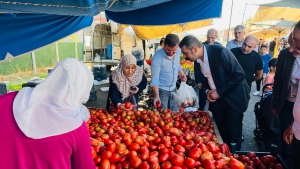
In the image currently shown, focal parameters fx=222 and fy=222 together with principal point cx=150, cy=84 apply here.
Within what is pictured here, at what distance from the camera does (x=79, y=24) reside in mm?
3775

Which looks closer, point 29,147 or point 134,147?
point 29,147

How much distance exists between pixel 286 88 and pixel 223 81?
0.70 m

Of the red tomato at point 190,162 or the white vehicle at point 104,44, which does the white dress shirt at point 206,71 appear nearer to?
the red tomato at point 190,162

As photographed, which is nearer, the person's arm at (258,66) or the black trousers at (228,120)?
the black trousers at (228,120)

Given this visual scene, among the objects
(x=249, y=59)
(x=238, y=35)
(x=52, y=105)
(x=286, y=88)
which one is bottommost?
(x=286, y=88)

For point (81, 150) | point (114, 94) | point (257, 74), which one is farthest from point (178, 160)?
point (257, 74)

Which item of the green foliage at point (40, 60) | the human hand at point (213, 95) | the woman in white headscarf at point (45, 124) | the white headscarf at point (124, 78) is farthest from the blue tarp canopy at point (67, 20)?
the green foliage at point (40, 60)

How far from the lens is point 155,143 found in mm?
2219

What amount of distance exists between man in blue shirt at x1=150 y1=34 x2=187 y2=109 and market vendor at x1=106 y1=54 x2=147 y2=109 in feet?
0.90

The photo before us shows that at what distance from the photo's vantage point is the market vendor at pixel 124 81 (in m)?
3.28

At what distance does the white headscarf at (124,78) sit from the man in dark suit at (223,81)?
0.85 meters

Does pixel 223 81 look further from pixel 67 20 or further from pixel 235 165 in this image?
pixel 67 20

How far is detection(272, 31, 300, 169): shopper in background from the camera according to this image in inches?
94.5

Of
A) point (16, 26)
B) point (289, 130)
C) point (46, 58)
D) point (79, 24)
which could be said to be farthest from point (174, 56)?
point (46, 58)
